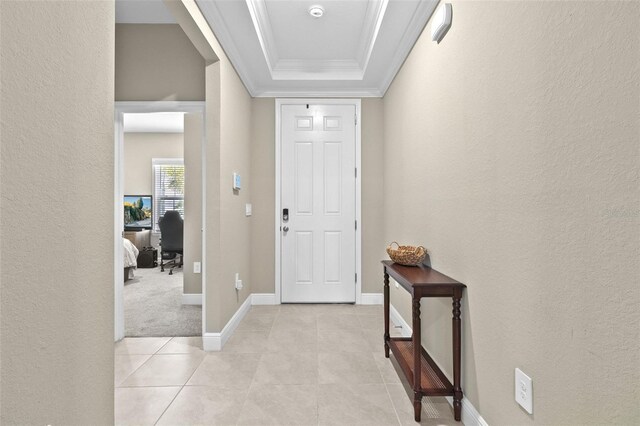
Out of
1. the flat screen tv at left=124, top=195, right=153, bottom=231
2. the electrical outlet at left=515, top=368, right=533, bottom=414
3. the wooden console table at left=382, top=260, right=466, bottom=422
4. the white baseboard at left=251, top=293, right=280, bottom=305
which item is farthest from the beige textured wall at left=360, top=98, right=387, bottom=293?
the flat screen tv at left=124, top=195, right=153, bottom=231

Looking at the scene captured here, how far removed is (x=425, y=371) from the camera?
73.8 inches

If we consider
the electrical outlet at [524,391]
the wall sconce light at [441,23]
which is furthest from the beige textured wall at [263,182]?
the electrical outlet at [524,391]

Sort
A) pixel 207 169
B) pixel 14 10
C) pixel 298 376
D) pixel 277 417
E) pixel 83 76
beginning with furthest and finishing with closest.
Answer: pixel 207 169 → pixel 298 376 → pixel 277 417 → pixel 83 76 → pixel 14 10

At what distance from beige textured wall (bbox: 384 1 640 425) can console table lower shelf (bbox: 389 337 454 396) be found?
4.6 inches

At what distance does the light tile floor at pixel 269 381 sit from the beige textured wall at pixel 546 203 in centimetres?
50

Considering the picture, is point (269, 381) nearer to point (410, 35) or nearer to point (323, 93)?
point (410, 35)

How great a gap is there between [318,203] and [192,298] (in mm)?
1846

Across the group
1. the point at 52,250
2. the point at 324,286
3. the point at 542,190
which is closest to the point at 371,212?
the point at 324,286

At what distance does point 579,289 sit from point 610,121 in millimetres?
479

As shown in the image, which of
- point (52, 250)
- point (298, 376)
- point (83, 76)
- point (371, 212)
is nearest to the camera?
point (52, 250)

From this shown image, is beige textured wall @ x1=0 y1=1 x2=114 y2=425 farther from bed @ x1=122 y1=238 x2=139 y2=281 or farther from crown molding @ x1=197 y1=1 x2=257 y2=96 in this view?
bed @ x1=122 y1=238 x2=139 y2=281

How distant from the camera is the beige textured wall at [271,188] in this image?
369cm

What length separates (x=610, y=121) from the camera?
33.5 inches

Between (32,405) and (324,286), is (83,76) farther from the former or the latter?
(324,286)
